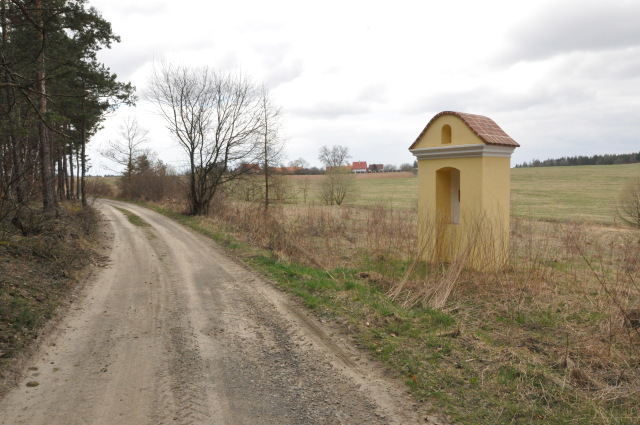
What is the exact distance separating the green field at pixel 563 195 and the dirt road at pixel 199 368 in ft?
64.9

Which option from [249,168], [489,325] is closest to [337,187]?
[249,168]

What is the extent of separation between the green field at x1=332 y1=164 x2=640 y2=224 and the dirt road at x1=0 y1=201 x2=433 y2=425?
1978 cm

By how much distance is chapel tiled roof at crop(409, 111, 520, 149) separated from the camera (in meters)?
10.4

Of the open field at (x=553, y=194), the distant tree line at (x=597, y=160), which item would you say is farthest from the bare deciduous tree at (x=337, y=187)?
the distant tree line at (x=597, y=160)

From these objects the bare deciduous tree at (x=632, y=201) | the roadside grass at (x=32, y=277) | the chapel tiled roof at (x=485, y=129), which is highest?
the chapel tiled roof at (x=485, y=129)

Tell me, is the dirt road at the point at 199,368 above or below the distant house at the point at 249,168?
below

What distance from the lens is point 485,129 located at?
10.8m

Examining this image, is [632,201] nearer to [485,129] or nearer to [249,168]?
[485,129]

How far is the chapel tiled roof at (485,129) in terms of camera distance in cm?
1036

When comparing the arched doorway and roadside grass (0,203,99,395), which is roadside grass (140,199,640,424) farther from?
roadside grass (0,203,99,395)

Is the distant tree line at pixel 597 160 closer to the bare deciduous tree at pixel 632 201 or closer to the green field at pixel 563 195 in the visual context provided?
the green field at pixel 563 195

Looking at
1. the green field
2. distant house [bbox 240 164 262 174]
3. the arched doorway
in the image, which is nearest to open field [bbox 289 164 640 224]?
the green field

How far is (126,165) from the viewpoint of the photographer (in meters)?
48.2

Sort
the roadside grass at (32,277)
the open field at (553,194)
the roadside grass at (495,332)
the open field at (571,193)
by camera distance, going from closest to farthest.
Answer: the roadside grass at (495,332), the roadside grass at (32,277), the open field at (553,194), the open field at (571,193)
